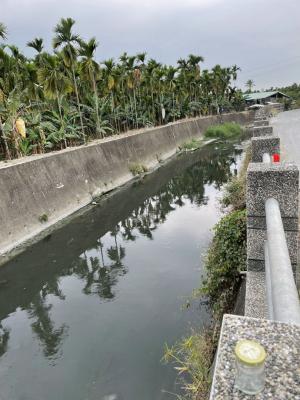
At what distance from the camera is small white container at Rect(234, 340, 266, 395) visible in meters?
1.17

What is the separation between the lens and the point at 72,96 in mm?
26578

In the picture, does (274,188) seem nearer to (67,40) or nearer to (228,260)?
(228,260)

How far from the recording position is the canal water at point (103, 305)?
6.07 metres

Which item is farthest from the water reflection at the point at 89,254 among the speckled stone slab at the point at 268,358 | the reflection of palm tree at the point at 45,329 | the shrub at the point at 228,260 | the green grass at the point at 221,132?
the green grass at the point at 221,132

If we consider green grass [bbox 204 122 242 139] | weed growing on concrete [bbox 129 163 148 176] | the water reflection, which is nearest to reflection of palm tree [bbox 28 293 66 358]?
the water reflection

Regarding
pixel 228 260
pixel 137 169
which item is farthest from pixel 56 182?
pixel 228 260

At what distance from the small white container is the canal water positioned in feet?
16.3

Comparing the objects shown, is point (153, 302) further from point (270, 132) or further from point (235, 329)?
point (235, 329)

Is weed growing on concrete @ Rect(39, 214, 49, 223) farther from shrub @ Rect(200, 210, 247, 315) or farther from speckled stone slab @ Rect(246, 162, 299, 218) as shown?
speckled stone slab @ Rect(246, 162, 299, 218)

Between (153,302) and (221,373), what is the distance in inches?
283

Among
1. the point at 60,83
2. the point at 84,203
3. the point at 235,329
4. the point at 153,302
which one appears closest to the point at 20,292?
the point at 153,302

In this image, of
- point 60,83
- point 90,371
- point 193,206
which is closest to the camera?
point 90,371

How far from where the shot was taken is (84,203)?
1688 centimetres

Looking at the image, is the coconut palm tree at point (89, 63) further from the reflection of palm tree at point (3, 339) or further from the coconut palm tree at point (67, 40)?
the reflection of palm tree at point (3, 339)
